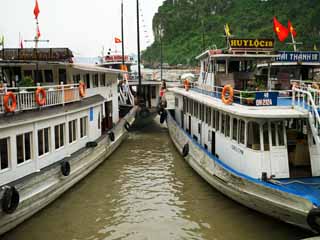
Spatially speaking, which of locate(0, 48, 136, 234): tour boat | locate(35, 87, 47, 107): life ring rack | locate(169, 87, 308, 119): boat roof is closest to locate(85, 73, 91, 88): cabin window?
locate(0, 48, 136, 234): tour boat

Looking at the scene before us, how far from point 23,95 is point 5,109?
4.20 ft

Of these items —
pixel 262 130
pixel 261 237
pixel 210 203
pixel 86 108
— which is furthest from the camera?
pixel 86 108

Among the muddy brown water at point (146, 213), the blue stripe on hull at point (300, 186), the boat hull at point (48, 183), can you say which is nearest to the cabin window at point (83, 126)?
the boat hull at point (48, 183)

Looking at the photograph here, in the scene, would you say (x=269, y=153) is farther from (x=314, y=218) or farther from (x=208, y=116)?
(x=208, y=116)

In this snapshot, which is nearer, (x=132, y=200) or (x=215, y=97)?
(x=132, y=200)

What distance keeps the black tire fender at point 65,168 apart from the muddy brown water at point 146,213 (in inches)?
34.7

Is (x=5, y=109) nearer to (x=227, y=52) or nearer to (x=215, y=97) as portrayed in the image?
(x=215, y=97)

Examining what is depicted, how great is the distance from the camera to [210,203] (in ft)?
41.8

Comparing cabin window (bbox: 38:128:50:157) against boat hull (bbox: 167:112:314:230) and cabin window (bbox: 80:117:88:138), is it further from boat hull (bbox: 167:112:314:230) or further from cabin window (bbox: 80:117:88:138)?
boat hull (bbox: 167:112:314:230)

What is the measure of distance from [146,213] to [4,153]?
4.74 meters

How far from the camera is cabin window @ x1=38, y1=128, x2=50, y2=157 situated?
12484 mm

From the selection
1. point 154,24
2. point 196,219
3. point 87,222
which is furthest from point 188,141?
point 154,24

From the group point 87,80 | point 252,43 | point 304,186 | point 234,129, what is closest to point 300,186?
point 304,186

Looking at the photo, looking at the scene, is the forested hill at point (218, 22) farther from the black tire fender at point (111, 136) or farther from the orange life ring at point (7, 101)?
the orange life ring at point (7, 101)
